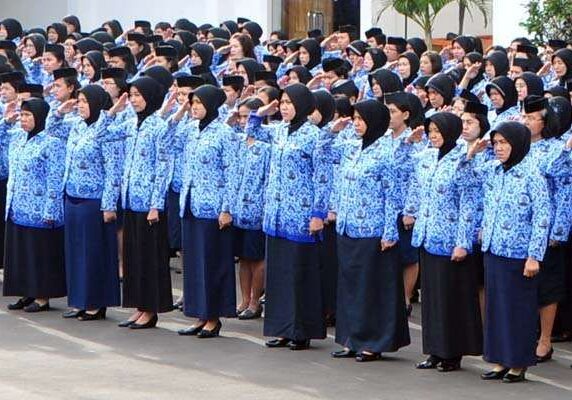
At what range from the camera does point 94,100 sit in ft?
41.5

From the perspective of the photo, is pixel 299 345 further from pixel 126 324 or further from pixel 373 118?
pixel 373 118

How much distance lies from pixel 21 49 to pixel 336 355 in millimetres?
8498

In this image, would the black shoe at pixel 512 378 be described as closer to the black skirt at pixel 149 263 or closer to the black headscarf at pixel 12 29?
the black skirt at pixel 149 263

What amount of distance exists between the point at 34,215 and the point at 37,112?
80 cm

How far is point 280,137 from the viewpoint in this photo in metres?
11.6

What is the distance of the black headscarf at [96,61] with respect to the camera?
15.4 m

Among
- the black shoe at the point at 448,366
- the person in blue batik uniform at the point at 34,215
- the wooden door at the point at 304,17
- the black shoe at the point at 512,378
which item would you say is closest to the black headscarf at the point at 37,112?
the person in blue batik uniform at the point at 34,215

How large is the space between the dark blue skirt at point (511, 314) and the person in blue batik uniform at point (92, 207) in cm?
333

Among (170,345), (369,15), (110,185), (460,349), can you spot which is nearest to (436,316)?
(460,349)

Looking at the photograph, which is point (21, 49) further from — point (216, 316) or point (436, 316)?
point (436, 316)

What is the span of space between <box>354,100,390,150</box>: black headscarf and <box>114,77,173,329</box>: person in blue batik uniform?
1728mm

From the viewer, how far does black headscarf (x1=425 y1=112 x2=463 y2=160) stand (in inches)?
424

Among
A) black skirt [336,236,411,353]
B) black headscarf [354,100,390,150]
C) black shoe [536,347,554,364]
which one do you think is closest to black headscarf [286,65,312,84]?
black headscarf [354,100,390,150]

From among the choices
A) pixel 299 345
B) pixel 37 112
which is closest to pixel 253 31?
pixel 37 112
